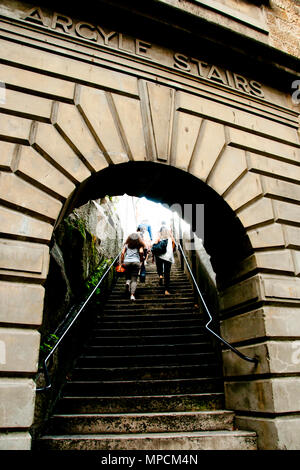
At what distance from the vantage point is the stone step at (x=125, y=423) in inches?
133

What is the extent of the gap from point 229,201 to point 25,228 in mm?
2420

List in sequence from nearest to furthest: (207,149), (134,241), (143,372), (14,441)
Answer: (14,441) → (207,149) → (143,372) → (134,241)

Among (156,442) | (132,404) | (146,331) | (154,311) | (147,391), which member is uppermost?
(154,311)

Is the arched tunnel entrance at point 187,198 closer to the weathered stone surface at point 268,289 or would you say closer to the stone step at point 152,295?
the weathered stone surface at point 268,289

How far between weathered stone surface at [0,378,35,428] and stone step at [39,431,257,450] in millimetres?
860

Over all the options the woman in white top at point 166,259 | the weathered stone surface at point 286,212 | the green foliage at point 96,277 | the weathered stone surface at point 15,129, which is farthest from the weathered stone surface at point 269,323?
the woman in white top at point 166,259

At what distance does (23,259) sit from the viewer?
269 cm

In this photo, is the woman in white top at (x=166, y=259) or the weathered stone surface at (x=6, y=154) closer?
the weathered stone surface at (x=6, y=154)

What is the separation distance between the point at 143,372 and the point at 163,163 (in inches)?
121

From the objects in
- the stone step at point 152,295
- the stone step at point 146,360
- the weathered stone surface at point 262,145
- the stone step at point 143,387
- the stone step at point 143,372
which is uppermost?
the weathered stone surface at point 262,145

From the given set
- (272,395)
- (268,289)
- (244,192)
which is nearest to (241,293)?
(268,289)

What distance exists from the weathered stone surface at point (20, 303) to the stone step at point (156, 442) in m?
1.34

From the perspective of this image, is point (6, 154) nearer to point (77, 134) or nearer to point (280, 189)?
point (77, 134)

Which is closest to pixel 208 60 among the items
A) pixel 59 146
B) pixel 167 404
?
pixel 59 146
